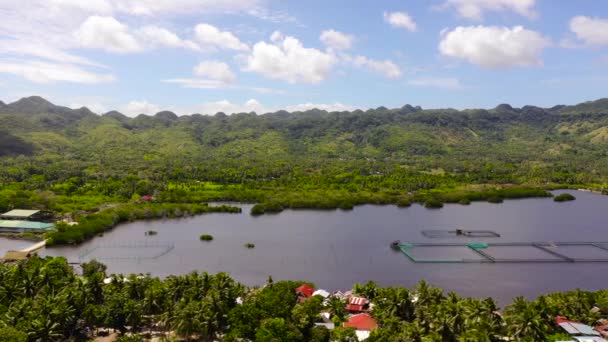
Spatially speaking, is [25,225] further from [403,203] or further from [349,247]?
[403,203]

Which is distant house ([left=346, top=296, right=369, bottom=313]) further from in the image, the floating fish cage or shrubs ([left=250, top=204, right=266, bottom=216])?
shrubs ([left=250, top=204, right=266, bottom=216])

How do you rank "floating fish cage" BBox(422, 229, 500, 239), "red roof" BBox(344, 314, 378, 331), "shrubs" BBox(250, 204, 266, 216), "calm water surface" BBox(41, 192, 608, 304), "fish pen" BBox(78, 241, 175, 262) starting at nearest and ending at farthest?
"red roof" BBox(344, 314, 378, 331) < "calm water surface" BBox(41, 192, 608, 304) < "fish pen" BBox(78, 241, 175, 262) < "floating fish cage" BBox(422, 229, 500, 239) < "shrubs" BBox(250, 204, 266, 216)

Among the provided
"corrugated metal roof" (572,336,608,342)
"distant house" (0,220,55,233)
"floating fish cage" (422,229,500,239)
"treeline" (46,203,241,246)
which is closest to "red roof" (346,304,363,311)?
"corrugated metal roof" (572,336,608,342)

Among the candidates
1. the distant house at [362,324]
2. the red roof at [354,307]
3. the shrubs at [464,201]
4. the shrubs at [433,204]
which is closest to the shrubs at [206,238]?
the red roof at [354,307]

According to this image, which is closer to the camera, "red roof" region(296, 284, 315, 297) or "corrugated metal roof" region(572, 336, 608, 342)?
"corrugated metal roof" region(572, 336, 608, 342)

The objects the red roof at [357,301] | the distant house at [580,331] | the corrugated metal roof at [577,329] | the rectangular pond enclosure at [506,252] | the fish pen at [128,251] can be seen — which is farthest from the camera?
the rectangular pond enclosure at [506,252]

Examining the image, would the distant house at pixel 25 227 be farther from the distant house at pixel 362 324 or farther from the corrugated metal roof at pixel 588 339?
the corrugated metal roof at pixel 588 339
